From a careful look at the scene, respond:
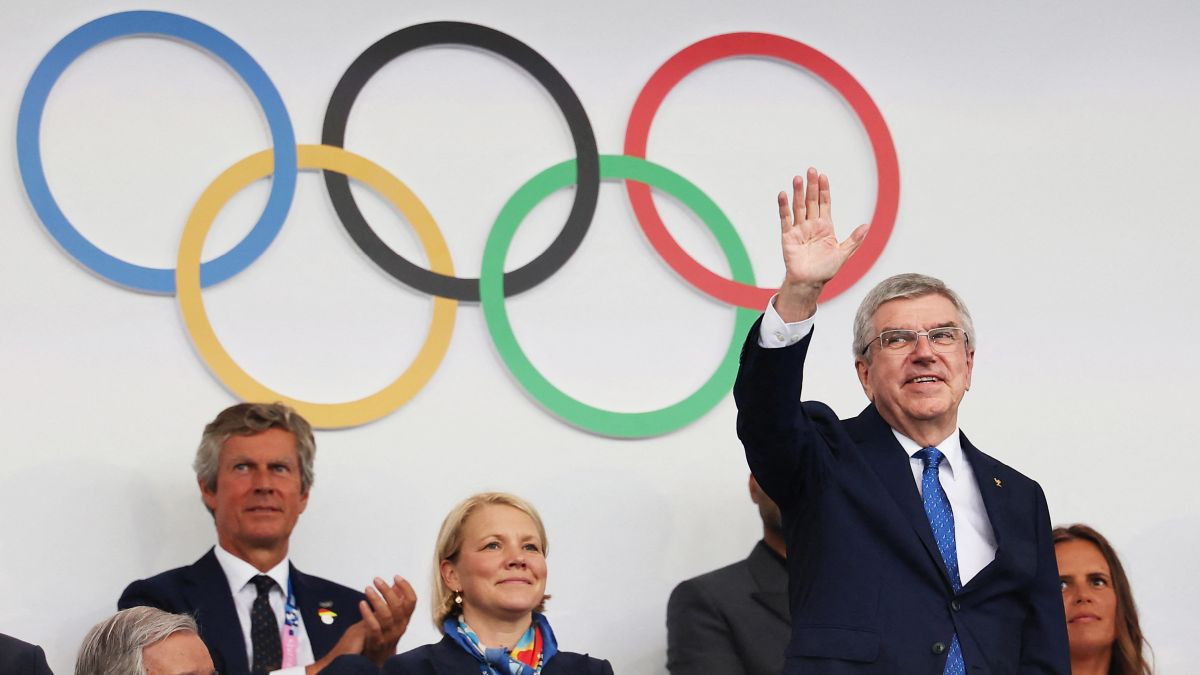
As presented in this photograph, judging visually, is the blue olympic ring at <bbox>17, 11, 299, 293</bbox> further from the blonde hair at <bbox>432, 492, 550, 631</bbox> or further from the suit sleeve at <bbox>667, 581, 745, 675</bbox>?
the suit sleeve at <bbox>667, 581, 745, 675</bbox>

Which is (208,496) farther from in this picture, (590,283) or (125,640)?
(590,283)

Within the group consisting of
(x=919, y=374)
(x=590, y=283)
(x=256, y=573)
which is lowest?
(x=256, y=573)

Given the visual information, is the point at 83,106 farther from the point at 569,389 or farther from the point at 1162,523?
the point at 1162,523

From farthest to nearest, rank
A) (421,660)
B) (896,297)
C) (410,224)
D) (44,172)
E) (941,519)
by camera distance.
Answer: (410,224) < (44,172) < (421,660) < (896,297) < (941,519)

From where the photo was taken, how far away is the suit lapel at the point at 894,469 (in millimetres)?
2754

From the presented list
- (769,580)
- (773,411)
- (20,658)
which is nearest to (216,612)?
(20,658)

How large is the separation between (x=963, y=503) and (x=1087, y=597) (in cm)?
114

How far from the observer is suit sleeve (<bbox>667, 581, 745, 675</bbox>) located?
12.4 ft

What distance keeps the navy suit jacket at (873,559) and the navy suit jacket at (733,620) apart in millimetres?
968

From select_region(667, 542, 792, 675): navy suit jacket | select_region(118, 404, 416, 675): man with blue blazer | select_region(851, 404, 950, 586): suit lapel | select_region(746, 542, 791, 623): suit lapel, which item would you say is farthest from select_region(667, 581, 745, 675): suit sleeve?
select_region(851, 404, 950, 586): suit lapel

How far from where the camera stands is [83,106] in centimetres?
400

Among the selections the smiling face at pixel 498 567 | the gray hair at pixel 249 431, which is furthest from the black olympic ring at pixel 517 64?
the smiling face at pixel 498 567

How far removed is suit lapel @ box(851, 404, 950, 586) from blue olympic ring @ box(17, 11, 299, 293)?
181cm

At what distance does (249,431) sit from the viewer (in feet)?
12.2
